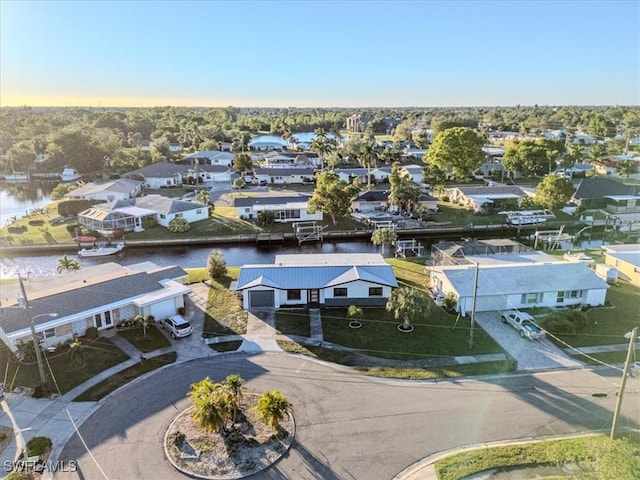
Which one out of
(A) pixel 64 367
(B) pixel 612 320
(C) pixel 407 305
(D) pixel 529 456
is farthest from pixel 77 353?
(B) pixel 612 320

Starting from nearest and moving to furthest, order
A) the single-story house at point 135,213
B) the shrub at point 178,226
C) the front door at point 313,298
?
1. the front door at point 313,298
2. the single-story house at point 135,213
3. the shrub at point 178,226

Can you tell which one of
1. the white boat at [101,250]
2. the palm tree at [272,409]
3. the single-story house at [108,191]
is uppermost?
the single-story house at [108,191]

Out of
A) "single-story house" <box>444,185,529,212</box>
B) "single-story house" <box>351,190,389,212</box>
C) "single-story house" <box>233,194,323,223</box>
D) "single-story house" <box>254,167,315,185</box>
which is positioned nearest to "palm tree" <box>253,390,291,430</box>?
"single-story house" <box>233,194,323,223</box>

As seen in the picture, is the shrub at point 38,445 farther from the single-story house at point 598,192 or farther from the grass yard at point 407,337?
the single-story house at point 598,192

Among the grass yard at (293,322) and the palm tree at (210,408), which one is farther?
the grass yard at (293,322)

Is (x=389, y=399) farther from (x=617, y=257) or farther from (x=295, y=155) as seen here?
(x=295, y=155)

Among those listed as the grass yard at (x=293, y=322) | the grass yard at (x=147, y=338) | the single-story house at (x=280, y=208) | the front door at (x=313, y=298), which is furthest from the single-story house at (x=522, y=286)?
the single-story house at (x=280, y=208)

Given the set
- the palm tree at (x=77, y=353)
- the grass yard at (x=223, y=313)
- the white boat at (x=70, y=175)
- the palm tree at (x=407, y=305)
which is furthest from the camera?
the white boat at (x=70, y=175)

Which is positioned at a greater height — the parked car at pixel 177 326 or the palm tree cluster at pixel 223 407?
the palm tree cluster at pixel 223 407
